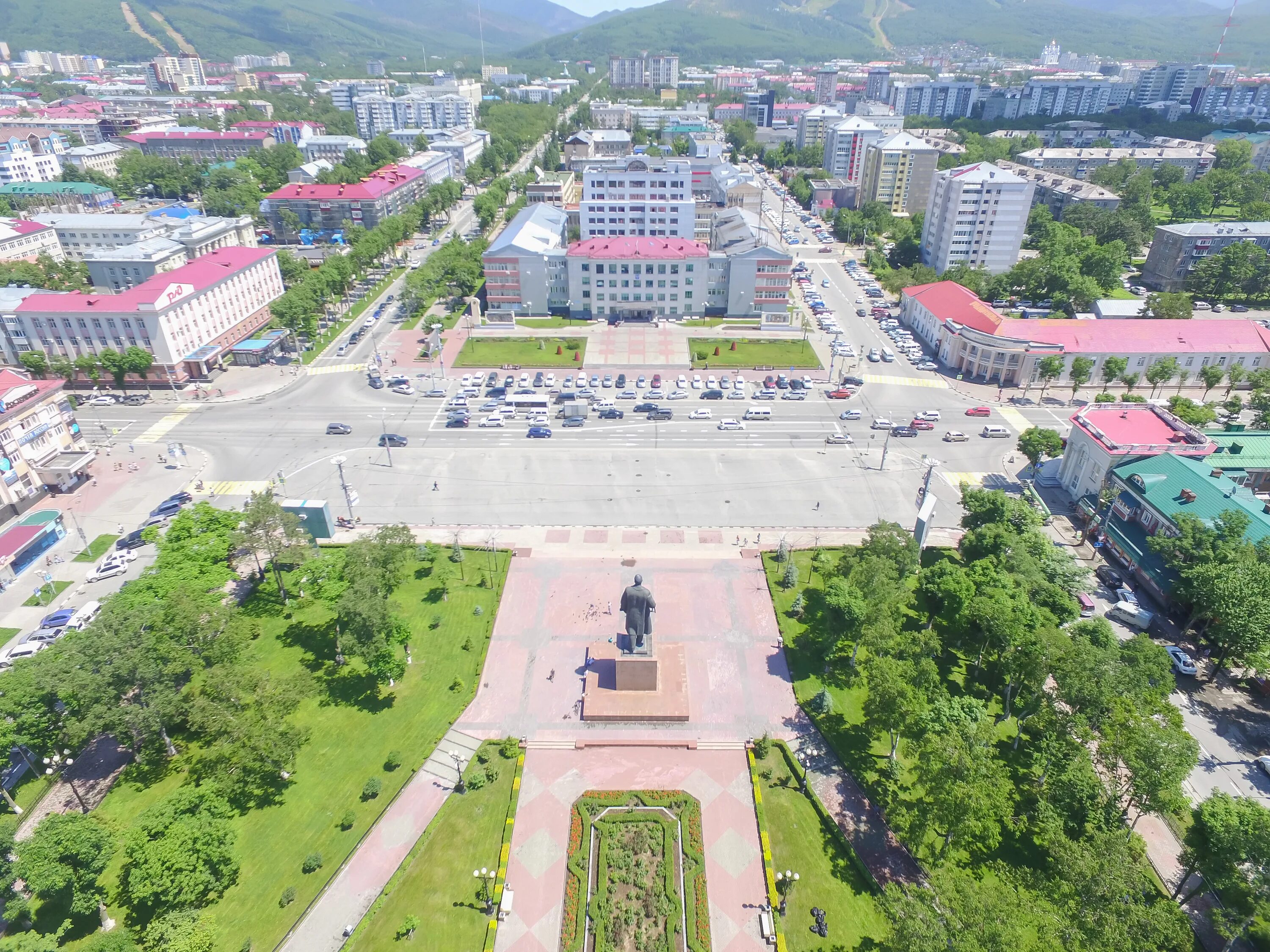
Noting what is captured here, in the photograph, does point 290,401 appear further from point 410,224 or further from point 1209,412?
point 1209,412

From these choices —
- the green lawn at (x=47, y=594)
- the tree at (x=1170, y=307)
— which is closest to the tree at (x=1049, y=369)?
the tree at (x=1170, y=307)

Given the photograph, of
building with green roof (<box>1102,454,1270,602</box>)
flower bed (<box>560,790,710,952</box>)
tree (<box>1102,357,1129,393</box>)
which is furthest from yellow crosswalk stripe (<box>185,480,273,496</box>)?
tree (<box>1102,357,1129,393</box>)

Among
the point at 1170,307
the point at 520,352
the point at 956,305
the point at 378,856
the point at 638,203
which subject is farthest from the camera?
the point at 638,203

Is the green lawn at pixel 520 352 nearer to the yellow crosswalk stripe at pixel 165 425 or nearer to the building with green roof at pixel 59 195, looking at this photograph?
the yellow crosswalk stripe at pixel 165 425

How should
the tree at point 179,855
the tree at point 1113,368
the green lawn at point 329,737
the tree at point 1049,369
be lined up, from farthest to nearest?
the tree at point 1049,369
the tree at point 1113,368
the green lawn at point 329,737
the tree at point 179,855

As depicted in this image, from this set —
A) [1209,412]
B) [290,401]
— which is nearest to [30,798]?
[290,401]

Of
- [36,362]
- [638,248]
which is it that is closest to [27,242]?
[36,362]

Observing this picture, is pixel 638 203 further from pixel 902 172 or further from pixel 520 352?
pixel 902 172
